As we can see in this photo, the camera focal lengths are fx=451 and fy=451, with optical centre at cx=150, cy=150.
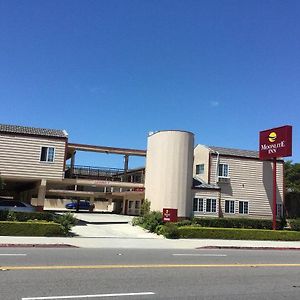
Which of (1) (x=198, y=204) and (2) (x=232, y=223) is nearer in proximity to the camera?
(2) (x=232, y=223)

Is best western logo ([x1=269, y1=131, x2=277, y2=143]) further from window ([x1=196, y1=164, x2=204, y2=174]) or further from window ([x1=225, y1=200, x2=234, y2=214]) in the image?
window ([x1=196, y1=164, x2=204, y2=174])

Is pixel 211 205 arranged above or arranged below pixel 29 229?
above

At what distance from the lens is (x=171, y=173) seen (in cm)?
3647

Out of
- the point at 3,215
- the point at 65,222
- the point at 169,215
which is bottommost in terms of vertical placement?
the point at 65,222

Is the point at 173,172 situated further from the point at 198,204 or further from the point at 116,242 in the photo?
the point at 116,242

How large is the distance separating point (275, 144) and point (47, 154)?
61.0 feet

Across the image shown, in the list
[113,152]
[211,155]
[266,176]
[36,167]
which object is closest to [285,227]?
[266,176]

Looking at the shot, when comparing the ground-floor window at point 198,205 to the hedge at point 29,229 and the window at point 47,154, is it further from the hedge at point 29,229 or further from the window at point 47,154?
the hedge at point 29,229

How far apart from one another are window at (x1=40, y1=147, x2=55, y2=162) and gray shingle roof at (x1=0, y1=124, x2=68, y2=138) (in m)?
1.06

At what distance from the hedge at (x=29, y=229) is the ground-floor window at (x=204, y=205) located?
16.9m

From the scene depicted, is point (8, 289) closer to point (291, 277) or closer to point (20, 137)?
point (291, 277)

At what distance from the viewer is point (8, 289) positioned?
8523 mm

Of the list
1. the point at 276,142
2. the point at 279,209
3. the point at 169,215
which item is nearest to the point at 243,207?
the point at 279,209

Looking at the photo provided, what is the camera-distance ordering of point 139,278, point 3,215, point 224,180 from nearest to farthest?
1. point 139,278
2. point 3,215
3. point 224,180
